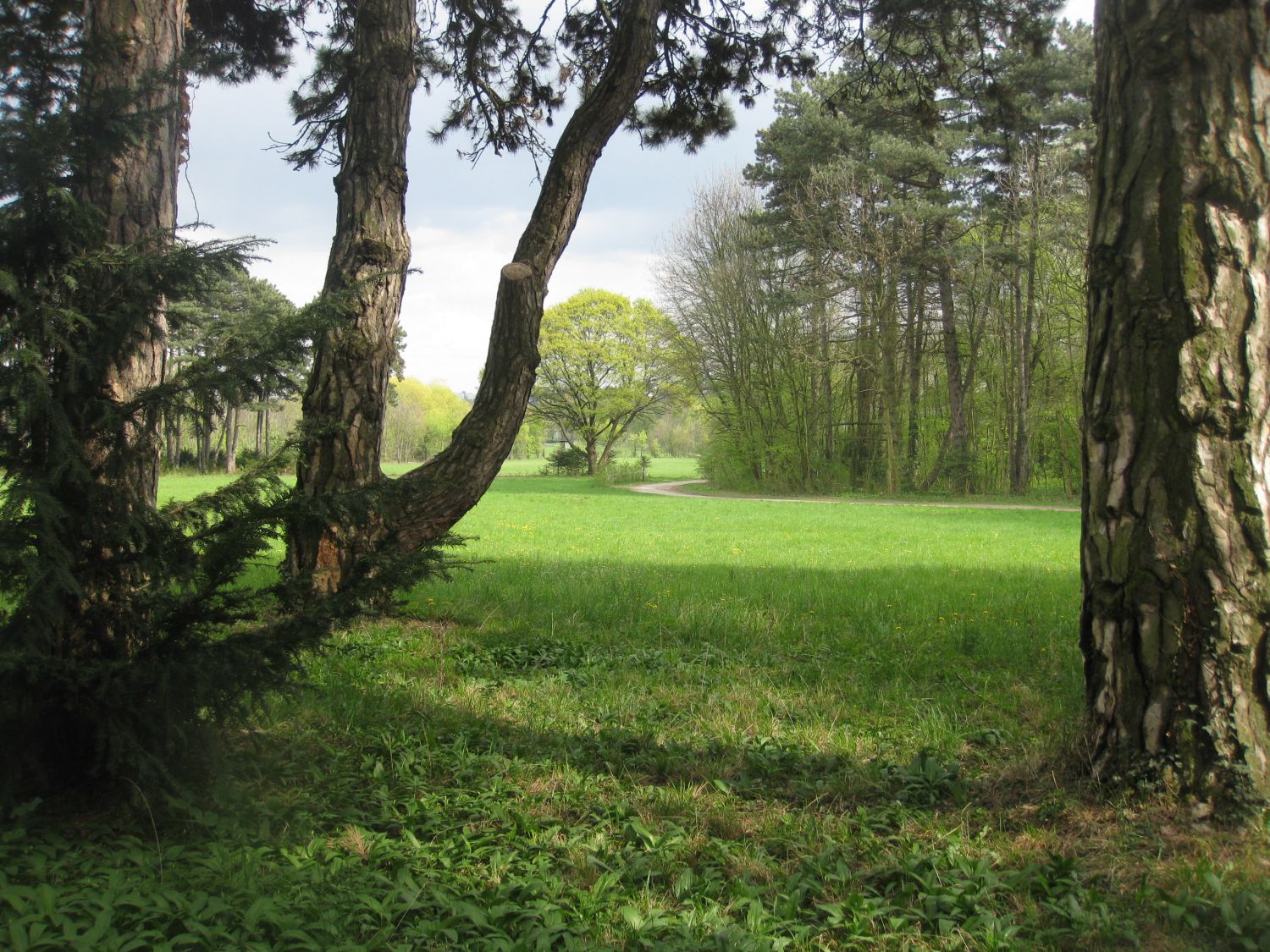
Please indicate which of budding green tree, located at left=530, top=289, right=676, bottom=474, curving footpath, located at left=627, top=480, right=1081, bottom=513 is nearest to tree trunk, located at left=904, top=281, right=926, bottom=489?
curving footpath, located at left=627, top=480, right=1081, bottom=513

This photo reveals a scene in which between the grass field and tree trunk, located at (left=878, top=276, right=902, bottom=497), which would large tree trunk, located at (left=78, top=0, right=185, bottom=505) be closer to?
the grass field

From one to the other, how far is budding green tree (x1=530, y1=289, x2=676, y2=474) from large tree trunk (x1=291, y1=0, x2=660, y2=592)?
4156cm

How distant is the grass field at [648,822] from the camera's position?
2289 mm

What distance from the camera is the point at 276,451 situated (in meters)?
3.15

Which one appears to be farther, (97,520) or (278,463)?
(278,463)

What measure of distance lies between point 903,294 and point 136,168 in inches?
1063

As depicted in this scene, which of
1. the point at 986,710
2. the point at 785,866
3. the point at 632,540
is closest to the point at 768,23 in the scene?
the point at 986,710

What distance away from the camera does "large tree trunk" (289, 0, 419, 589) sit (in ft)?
18.4

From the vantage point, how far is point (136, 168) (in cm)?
334

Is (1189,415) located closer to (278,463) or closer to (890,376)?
(278,463)

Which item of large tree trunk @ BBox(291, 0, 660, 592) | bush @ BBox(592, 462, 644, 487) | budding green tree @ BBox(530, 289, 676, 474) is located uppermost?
budding green tree @ BBox(530, 289, 676, 474)

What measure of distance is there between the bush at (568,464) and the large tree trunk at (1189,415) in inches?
2012

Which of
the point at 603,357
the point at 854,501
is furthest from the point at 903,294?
the point at 603,357

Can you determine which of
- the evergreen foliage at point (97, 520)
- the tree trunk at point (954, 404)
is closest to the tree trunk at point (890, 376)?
the tree trunk at point (954, 404)
